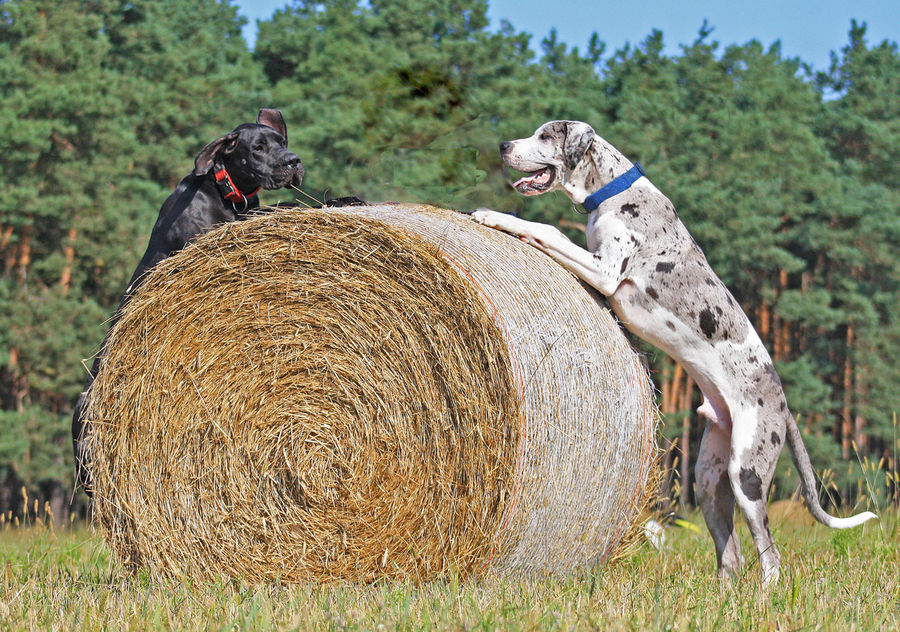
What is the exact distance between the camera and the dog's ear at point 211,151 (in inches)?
235

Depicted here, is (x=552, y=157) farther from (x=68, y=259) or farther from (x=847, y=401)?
(x=847, y=401)

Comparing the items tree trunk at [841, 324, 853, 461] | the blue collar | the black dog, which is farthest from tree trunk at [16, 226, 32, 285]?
tree trunk at [841, 324, 853, 461]

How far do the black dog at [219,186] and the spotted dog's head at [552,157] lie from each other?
4.59 ft

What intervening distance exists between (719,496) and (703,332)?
1.03 metres

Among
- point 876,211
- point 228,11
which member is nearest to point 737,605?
point 876,211

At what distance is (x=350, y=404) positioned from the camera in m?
5.40

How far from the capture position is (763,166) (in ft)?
101

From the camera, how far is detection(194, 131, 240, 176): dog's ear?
19.6 feet

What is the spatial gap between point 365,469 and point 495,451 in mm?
849

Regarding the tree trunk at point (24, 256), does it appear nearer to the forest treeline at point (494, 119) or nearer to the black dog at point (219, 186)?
the forest treeline at point (494, 119)

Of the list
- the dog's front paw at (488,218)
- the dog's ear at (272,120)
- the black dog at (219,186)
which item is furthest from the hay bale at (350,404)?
the dog's ear at (272,120)

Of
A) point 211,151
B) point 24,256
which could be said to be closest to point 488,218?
point 211,151

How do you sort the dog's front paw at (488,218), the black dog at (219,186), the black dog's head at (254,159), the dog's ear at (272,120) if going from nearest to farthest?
the dog's front paw at (488,218)
the black dog at (219,186)
the black dog's head at (254,159)
the dog's ear at (272,120)

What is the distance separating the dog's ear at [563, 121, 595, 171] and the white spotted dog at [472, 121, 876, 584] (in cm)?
1
